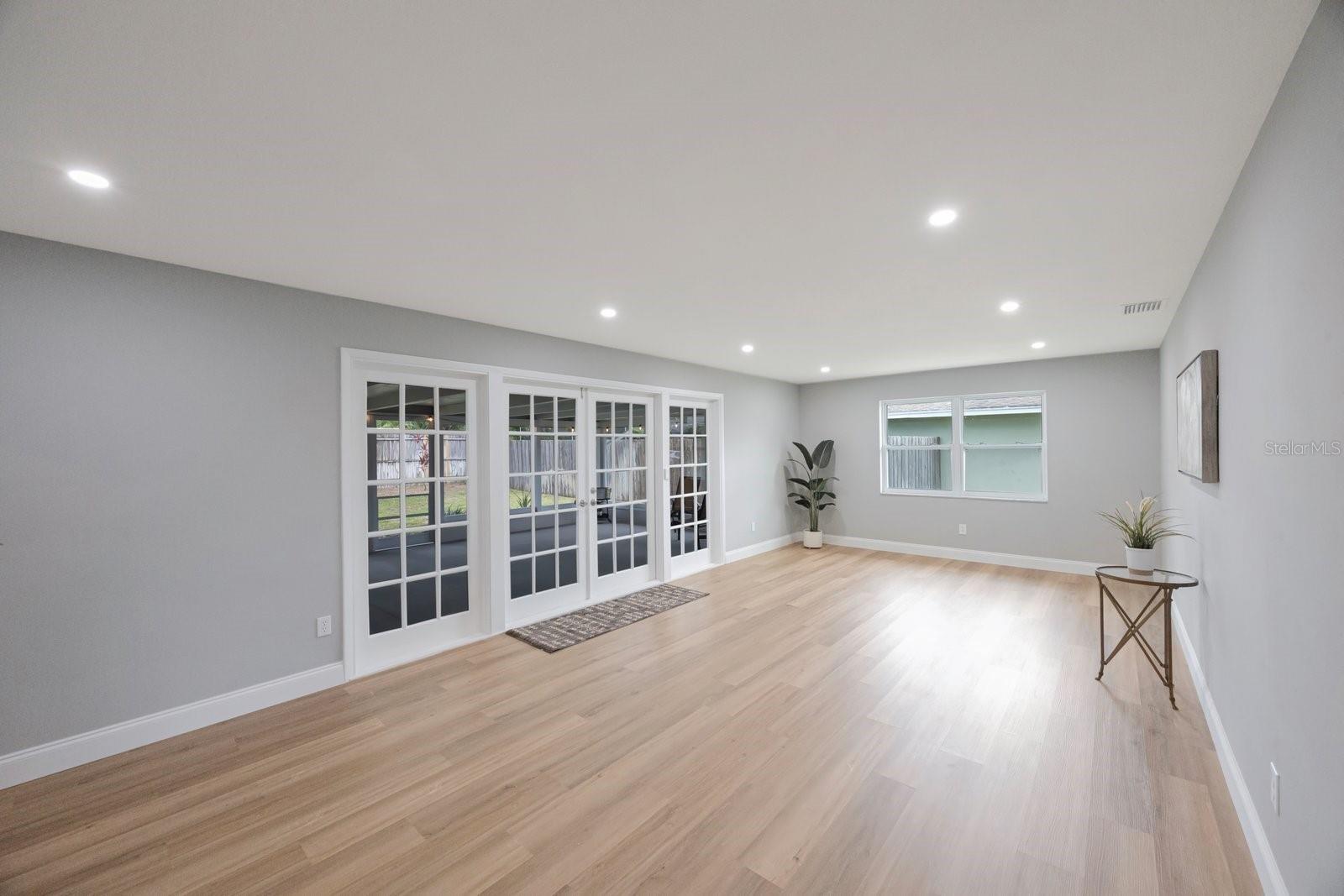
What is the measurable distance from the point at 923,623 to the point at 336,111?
4.64 m

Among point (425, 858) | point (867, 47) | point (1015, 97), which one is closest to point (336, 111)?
point (867, 47)

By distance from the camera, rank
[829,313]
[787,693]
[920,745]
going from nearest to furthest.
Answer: [920,745] < [787,693] < [829,313]

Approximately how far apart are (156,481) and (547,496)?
243cm

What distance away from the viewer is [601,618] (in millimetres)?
4391

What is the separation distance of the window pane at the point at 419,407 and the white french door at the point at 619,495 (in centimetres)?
146

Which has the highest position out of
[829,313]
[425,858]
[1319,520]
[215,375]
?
[829,313]

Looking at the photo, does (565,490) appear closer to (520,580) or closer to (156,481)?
(520,580)

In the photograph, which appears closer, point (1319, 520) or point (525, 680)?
point (1319, 520)

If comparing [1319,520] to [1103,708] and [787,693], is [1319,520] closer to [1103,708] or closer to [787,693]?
[1103,708]

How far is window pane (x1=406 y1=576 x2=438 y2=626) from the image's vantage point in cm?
402

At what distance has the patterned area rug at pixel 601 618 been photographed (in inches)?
154

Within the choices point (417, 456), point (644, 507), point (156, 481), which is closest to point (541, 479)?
point (417, 456)

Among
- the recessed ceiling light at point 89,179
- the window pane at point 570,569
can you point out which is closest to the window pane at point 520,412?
the window pane at point 570,569

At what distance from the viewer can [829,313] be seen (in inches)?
150
